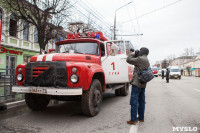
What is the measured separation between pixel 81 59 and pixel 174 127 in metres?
2.91

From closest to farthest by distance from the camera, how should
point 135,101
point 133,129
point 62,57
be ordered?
point 133,129, point 135,101, point 62,57

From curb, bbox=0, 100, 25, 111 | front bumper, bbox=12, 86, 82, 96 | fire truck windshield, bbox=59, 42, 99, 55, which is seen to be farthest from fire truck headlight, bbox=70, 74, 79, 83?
curb, bbox=0, 100, 25, 111

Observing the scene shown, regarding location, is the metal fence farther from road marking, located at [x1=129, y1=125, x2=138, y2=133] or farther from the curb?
road marking, located at [x1=129, y1=125, x2=138, y2=133]

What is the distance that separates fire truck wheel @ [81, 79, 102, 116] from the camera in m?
4.15

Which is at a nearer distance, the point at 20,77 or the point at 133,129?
the point at 133,129

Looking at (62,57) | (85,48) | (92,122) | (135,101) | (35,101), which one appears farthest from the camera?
(85,48)

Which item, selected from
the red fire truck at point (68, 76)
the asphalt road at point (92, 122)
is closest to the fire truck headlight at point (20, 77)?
the red fire truck at point (68, 76)

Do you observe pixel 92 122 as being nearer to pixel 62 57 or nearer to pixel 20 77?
pixel 62 57

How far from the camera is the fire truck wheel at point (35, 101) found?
4.80 meters

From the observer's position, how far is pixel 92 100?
4309 millimetres

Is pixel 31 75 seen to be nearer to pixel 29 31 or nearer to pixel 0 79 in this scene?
pixel 0 79

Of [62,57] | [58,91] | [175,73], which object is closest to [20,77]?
[62,57]

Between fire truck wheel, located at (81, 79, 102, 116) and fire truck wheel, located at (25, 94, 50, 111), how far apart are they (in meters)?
1.42

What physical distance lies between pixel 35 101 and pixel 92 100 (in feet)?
6.45
